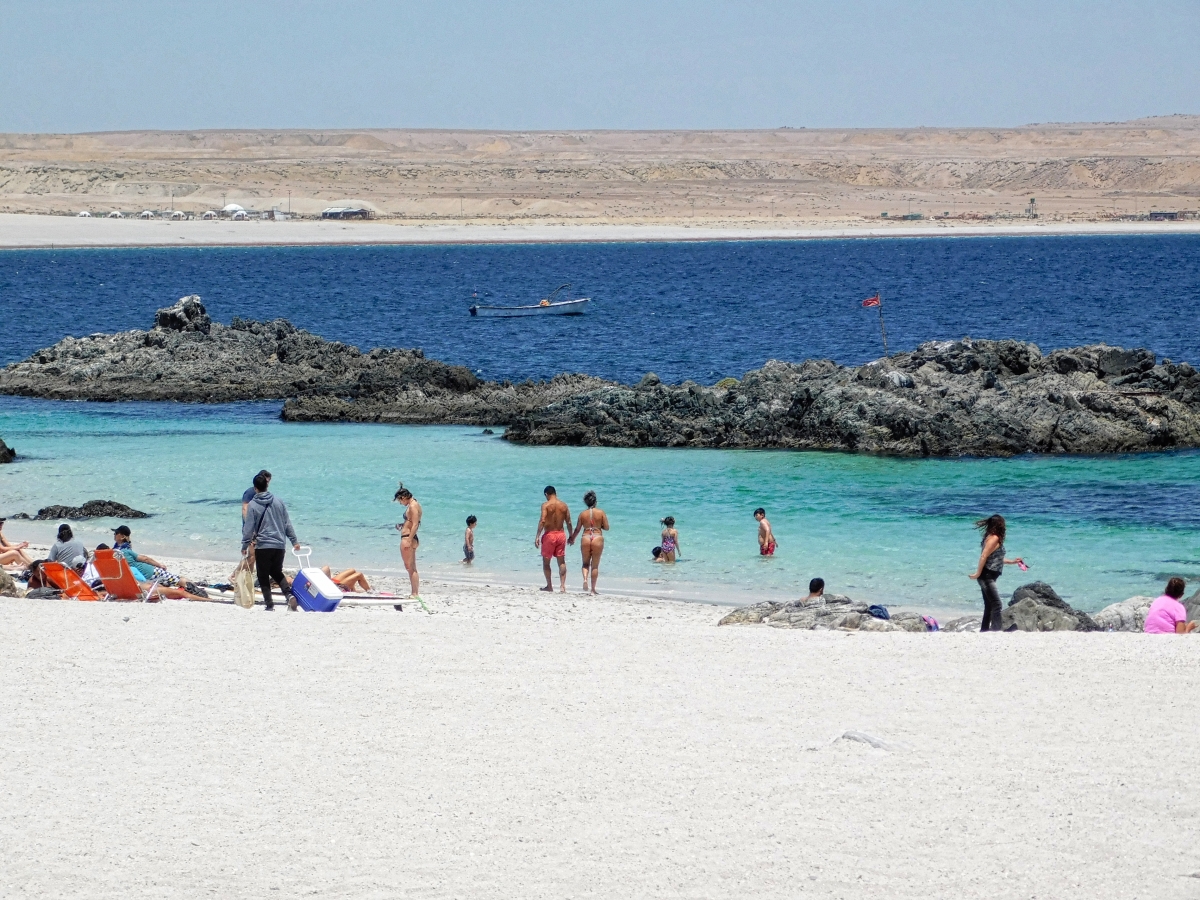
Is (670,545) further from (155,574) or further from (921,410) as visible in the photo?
(921,410)

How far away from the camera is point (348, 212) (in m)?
153

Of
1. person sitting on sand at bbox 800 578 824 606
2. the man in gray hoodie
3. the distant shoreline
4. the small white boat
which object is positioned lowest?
person sitting on sand at bbox 800 578 824 606

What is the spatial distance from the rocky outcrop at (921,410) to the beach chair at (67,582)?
15006mm

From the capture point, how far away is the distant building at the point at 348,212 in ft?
501

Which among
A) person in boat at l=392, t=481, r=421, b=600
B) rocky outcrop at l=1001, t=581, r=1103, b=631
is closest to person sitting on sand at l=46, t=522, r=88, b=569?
person in boat at l=392, t=481, r=421, b=600

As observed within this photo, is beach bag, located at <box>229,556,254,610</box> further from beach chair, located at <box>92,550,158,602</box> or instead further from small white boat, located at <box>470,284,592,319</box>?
small white boat, located at <box>470,284,592,319</box>

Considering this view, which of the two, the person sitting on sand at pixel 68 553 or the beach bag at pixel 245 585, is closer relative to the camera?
the beach bag at pixel 245 585

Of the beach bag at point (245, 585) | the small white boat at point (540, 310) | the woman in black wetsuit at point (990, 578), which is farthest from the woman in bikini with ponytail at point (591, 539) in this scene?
the small white boat at point (540, 310)

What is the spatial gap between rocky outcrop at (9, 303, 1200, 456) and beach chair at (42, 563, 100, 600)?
15.0 meters

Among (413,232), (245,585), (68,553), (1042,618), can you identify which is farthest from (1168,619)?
(413,232)

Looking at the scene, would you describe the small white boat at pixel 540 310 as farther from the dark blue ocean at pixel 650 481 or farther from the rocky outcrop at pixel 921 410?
the rocky outcrop at pixel 921 410

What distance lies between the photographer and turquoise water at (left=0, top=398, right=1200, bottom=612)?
62.3ft

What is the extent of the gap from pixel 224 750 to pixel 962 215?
16846 cm

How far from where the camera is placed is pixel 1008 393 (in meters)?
30.1
